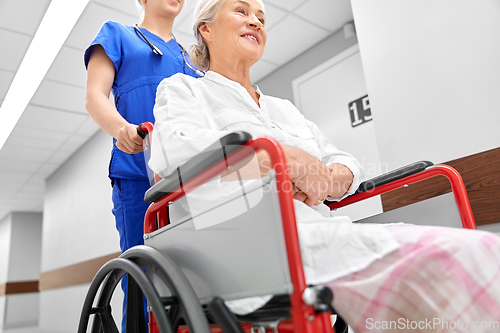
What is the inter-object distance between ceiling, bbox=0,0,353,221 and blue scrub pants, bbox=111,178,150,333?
639 mm

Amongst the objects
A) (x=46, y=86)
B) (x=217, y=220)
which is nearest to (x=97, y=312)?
(x=217, y=220)

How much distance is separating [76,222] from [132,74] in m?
4.96

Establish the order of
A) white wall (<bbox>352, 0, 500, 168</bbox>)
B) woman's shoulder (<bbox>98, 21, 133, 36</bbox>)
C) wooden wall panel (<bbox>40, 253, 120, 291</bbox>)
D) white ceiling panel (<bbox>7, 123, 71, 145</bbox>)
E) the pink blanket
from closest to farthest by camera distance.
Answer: the pink blanket → woman's shoulder (<bbox>98, 21, 133, 36</bbox>) → white wall (<bbox>352, 0, 500, 168</bbox>) → wooden wall panel (<bbox>40, 253, 120, 291</bbox>) → white ceiling panel (<bbox>7, 123, 71, 145</bbox>)

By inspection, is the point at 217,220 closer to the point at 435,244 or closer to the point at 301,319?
the point at 301,319

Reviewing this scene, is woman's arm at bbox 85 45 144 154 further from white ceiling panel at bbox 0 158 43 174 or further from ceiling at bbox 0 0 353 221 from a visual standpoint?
white ceiling panel at bbox 0 158 43 174

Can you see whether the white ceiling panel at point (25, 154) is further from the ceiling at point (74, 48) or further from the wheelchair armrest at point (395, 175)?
the wheelchair armrest at point (395, 175)

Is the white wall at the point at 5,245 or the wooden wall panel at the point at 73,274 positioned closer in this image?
the wooden wall panel at the point at 73,274

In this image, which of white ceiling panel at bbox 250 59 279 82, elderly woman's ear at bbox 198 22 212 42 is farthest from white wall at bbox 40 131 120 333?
elderly woman's ear at bbox 198 22 212 42

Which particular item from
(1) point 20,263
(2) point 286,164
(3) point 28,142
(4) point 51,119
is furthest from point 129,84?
(1) point 20,263

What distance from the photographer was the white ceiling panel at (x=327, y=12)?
128 inches

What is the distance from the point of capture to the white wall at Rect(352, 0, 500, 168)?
5.68 feet

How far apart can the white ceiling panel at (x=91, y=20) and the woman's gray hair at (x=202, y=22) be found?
203cm

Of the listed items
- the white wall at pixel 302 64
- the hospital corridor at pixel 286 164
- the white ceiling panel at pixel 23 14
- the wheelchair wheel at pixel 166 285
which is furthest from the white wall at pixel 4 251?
the wheelchair wheel at pixel 166 285

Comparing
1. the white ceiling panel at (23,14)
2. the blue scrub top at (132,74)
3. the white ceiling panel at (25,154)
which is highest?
the white ceiling panel at (23,14)
